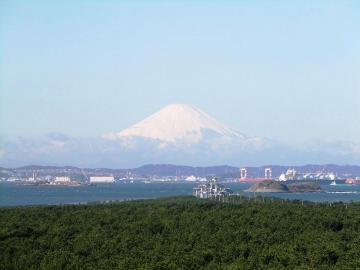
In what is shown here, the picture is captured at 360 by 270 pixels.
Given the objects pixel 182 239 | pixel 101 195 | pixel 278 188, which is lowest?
pixel 182 239

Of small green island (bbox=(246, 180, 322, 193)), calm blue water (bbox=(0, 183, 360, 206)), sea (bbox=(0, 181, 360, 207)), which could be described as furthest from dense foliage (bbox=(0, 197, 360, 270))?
small green island (bbox=(246, 180, 322, 193))

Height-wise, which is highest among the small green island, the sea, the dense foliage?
the small green island

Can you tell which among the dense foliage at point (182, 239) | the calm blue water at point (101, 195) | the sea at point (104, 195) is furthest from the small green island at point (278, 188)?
the dense foliage at point (182, 239)

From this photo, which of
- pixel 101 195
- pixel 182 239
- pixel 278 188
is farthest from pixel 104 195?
pixel 182 239

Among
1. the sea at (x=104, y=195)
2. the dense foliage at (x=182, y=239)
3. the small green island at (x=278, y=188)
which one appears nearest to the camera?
the dense foliage at (x=182, y=239)

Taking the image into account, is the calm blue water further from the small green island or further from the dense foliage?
the dense foliage

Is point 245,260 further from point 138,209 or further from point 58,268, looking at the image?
point 138,209

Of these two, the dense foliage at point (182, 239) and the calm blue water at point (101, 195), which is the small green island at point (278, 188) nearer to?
the calm blue water at point (101, 195)

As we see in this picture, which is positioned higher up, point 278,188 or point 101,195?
point 278,188

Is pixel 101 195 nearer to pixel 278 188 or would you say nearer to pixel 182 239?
pixel 278 188
